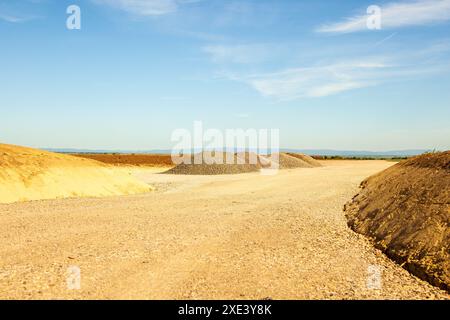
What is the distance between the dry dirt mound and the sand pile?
13.4m

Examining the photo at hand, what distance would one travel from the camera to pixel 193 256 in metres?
8.58

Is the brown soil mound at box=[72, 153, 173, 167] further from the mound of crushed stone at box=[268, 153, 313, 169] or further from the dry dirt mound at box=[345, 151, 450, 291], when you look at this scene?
the dry dirt mound at box=[345, 151, 450, 291]

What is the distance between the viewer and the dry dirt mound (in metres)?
7.67

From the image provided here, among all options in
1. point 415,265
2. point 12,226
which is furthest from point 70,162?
point 415,265

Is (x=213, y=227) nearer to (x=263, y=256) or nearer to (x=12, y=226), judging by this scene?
(x=263, y=256)

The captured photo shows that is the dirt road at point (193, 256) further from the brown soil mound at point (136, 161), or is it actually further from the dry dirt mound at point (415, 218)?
the brown soil mound at point (136, 161)

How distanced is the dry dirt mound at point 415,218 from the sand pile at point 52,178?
44.0ft

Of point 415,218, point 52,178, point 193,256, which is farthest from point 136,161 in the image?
point 415,218

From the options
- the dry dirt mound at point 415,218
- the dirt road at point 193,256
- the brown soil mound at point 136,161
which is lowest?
the brown soil mound at point 136,161

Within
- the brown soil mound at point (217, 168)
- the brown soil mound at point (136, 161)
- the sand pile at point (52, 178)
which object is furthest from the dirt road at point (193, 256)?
the brown soil mound at point (136, 161)

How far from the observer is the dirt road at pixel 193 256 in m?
6.55

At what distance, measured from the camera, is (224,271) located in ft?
24.7

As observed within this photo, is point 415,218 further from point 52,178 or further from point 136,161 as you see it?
point 136,161

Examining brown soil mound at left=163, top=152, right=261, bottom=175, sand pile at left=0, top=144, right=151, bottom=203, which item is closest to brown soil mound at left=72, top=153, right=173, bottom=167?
brown soil mound at left=163, top=152, right=261, bottom=175
